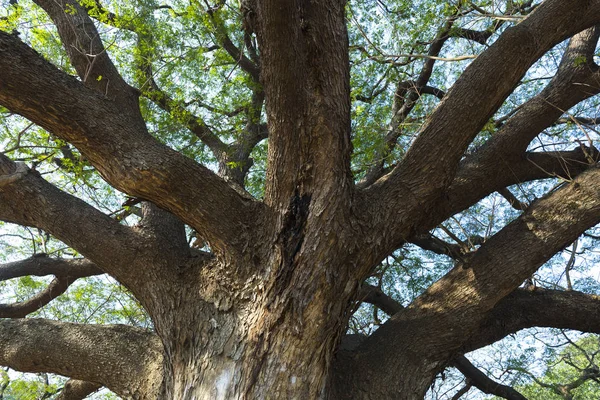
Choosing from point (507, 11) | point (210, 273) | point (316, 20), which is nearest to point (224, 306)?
point (210, 273)

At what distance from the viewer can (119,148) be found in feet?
9.39

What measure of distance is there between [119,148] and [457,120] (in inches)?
85.7

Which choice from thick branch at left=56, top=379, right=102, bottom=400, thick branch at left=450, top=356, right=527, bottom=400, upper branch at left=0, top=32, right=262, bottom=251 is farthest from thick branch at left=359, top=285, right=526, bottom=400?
thick branch at left=56, top=379, right=102, bottom=400

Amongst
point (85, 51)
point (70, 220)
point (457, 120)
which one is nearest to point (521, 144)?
point (457, 120)

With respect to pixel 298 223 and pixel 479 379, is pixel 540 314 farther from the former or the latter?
pixel 298 223

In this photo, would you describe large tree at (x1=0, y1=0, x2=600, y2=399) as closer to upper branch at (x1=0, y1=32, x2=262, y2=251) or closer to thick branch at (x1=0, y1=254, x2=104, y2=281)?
upper branch at (x1=0, y1=32, x2=262, y2=251)

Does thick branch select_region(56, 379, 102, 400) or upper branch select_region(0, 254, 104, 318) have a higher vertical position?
upper branch select_region(0, 254, 104, 318)

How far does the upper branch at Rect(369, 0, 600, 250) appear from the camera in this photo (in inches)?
127

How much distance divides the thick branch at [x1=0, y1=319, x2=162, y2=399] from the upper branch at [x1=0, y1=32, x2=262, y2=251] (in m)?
1.00

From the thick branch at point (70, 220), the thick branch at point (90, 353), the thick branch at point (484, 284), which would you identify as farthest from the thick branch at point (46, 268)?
the thick branch at point (484, 284)

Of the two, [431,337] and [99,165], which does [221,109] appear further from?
[431,337]

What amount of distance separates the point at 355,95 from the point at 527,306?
285 centimetres

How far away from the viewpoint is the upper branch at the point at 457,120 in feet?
10.6

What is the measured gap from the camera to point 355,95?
17.8 feet
